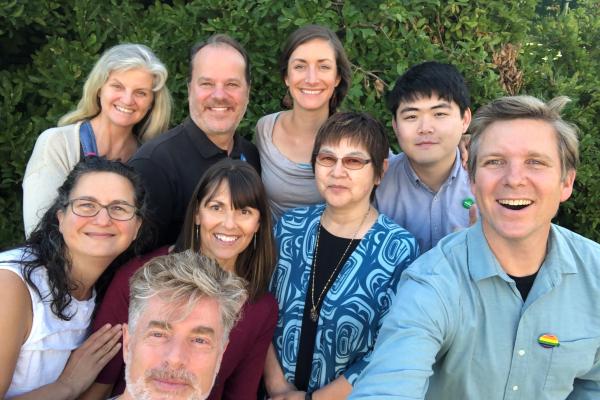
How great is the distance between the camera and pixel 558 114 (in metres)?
2.44

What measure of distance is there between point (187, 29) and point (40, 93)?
119 cm

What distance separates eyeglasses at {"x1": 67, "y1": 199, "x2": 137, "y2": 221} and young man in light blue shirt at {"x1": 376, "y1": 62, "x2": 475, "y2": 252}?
140 centimetres

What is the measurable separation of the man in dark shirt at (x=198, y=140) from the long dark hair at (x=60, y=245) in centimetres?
15

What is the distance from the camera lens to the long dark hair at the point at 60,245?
2.78 metres

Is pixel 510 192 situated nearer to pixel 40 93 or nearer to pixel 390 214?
pixel 390 214

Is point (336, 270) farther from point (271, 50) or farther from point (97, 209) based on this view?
point (271, 50)

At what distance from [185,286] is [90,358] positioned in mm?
781

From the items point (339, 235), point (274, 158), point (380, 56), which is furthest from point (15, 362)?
point (380, 56)

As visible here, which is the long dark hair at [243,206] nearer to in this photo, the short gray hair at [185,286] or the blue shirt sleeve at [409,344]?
the short gray hair at [185,286]

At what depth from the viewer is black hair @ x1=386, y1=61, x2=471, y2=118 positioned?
343cm

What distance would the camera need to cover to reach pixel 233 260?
3.20 metres

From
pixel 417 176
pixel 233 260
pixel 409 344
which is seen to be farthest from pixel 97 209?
pixel 417 176

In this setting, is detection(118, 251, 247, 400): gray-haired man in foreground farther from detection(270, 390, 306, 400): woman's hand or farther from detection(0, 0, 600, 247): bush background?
detection(0, 0, 600, 247): bush background

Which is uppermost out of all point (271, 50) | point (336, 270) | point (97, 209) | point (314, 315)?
point (271, 50)
